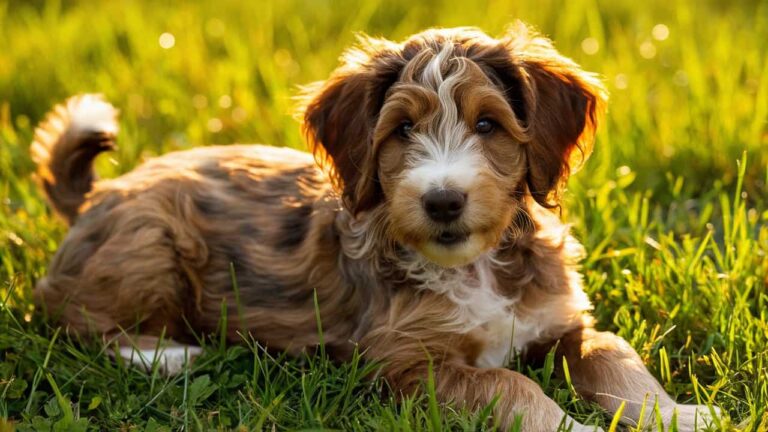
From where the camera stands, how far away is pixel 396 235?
4035mm

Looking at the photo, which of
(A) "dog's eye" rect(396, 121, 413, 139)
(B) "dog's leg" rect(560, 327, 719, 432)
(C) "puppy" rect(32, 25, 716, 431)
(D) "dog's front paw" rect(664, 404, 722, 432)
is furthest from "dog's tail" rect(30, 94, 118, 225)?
(D) "dog's front paw" rect(664, 404, 722, 432)

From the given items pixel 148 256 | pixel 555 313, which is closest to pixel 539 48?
pixel 555 313

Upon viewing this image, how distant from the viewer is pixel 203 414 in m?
4.12

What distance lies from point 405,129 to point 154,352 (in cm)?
156

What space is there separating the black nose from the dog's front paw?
1.08 metres

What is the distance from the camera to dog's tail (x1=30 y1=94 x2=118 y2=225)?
17.1 ft

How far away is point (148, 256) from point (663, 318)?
235 centimetres

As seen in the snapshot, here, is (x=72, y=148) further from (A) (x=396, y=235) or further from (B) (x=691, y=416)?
(B) (x=691, y=416)

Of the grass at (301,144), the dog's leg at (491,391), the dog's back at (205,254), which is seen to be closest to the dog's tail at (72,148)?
the dog's back at (205,254)

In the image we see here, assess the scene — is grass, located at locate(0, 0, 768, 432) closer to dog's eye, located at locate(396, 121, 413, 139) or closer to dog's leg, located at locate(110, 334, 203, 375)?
dog's leg, located at locate(110, 334, 203, 375)

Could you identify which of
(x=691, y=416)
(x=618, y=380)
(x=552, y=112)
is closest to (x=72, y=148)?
(x=552, y=112)

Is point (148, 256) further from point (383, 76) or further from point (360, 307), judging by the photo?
point (383, 76)

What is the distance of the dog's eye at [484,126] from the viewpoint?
4062 millimetres

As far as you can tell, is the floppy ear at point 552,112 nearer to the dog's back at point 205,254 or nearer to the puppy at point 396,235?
the puppy at point 396,235
